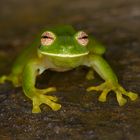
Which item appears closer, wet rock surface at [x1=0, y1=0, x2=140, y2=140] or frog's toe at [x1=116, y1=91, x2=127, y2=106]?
wet rock surface at [x1=0, y1=0, x2=140, y2=140]

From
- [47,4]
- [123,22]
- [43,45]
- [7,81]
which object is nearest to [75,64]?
[43,45]

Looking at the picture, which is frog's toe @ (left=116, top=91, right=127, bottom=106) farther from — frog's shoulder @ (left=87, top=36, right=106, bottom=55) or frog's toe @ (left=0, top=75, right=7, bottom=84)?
frog's toe @ (left=0, top=75, right=7, bottom=84)

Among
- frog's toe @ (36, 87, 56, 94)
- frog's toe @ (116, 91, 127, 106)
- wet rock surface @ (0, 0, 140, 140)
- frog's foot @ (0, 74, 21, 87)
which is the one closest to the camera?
wet rock surface @ (0, 0, 140, 140)

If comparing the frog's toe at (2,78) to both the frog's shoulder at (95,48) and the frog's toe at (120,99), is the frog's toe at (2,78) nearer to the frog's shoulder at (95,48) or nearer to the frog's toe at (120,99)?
the frog's shoulder at (95,48)

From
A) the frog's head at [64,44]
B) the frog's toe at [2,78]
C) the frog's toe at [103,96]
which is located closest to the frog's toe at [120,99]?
the frog's toe at [103,96]

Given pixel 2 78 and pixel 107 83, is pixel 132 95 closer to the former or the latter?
pixel 107 83

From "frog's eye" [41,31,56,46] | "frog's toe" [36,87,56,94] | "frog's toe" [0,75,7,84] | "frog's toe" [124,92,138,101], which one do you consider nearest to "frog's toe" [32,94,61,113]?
"frog's toe" [36,87,56,94]
